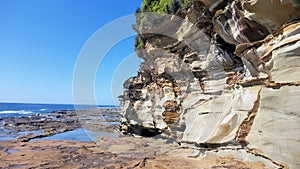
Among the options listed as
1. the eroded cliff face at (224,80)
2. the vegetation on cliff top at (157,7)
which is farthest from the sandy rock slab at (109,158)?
the vegetation on cliff top at (157,7)

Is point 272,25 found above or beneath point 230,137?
above

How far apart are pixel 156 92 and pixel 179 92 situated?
307cm

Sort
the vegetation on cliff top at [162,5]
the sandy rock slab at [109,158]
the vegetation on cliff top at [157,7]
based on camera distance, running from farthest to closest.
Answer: the vegetation on cliff top at [157,7] < the vegetation on cliff top at [162,5] < the sandy rock slab at [109,158]

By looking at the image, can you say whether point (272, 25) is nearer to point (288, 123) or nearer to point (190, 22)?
point (288, 123)

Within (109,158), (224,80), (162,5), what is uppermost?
(162,5)

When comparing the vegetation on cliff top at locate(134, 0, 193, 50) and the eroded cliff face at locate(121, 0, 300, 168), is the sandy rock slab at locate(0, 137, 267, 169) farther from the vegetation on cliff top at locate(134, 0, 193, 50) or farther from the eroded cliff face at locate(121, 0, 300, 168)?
the vegetation on cliff top at locate(134, 0, 193, 50)

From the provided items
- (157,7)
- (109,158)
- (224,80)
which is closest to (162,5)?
(157,7)

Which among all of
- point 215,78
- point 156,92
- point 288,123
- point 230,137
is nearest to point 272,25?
point 288,123

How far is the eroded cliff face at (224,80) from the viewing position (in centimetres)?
721

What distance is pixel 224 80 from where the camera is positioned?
13.4 m

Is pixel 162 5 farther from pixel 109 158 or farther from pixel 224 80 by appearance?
pixel 109 158

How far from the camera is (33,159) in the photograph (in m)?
14.1

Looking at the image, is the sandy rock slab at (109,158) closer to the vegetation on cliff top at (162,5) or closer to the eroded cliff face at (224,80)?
the eroded cliff face at (224,80)

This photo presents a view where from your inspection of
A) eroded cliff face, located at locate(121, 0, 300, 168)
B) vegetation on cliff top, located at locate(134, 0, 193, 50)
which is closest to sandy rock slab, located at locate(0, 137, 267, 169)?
eroded cliff face, located at locate(121, 0, 300, 168)
